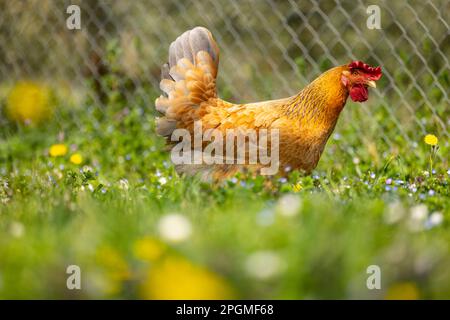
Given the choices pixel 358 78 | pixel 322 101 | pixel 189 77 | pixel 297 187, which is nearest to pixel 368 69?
pixel 358 78

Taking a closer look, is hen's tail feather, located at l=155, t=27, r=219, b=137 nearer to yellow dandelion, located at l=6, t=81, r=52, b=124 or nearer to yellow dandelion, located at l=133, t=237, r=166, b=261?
yellow dandelion, located at l=133, t=237, r=166, b=261

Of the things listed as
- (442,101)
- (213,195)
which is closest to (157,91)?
(442,101)

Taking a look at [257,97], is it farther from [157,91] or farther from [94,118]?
[94,118]

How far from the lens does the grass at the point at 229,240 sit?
1.68 metres

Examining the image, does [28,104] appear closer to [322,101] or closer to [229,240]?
[322,101]

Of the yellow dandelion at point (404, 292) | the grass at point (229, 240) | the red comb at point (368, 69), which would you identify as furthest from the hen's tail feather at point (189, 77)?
the yellow dandelion at point (404, 292)

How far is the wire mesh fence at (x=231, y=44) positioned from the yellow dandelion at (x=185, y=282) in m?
3.04

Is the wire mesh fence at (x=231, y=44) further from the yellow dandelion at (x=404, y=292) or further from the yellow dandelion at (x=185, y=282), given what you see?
the yellow dandelion at (x=185, y=282)

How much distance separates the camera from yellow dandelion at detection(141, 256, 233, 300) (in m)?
1.66

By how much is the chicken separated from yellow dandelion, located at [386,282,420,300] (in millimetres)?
1552

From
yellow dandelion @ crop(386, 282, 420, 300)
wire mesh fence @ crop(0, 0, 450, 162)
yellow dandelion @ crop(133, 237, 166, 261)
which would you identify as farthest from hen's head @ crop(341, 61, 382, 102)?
yellow dandelion @ crop(133, 237, 166, 261)

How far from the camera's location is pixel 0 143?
494 cm

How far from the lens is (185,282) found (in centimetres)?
166

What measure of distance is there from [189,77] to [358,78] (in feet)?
2.85
